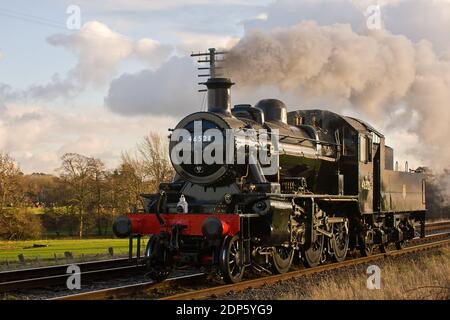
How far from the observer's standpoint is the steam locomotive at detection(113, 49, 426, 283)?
10766 millimetres

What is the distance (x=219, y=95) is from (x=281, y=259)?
353 cm

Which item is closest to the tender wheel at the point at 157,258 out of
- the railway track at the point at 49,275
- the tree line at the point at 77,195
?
the railway track at the point at 49,275

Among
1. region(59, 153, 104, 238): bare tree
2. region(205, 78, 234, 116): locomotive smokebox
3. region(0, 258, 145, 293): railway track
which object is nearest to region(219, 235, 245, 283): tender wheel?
region(0, 258, 145, 293): railway track

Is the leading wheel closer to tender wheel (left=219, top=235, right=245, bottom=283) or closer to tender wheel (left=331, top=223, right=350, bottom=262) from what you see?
tender wheel (left=219, top=235, right=245, bottom=283)

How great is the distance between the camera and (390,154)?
729 inches

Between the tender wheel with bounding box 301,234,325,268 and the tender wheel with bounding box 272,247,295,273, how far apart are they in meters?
0.64

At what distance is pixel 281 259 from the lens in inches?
481

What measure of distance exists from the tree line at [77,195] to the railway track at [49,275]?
28507 millimetres

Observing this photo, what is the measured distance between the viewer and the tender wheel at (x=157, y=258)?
10875mm

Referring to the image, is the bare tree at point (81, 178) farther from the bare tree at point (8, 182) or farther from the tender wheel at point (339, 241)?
the tender wheel at point (339, 241)

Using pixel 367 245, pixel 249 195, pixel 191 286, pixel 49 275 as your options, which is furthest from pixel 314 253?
pixel 49 275
